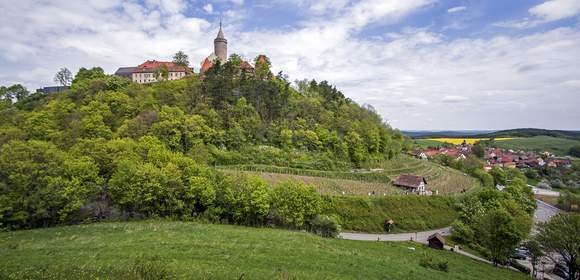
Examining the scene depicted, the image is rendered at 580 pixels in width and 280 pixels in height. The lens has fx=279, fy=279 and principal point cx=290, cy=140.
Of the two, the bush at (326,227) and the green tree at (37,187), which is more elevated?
the green tree at (37,187)

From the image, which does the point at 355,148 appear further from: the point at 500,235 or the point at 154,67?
the point at 154,67

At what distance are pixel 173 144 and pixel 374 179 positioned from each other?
37553 millimetres

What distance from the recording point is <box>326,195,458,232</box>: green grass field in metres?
39.9

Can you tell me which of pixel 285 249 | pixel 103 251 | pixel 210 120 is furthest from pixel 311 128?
pixel 103 251

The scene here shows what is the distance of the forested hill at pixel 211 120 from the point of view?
47.2m

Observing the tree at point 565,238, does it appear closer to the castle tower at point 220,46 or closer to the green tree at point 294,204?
the green tree at point 294,204

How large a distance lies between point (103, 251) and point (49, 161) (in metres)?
17.2

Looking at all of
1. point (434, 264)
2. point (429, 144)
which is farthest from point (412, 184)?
point (429, 144)

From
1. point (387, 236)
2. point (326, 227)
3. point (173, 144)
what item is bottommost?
point (387, 236)

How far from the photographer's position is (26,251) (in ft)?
65.4

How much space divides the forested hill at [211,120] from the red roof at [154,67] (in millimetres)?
10611

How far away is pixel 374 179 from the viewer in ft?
180

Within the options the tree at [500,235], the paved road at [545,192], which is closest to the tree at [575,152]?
the paved road at [545,192]

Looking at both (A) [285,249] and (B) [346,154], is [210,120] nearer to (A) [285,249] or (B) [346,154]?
(B) [346,154]
